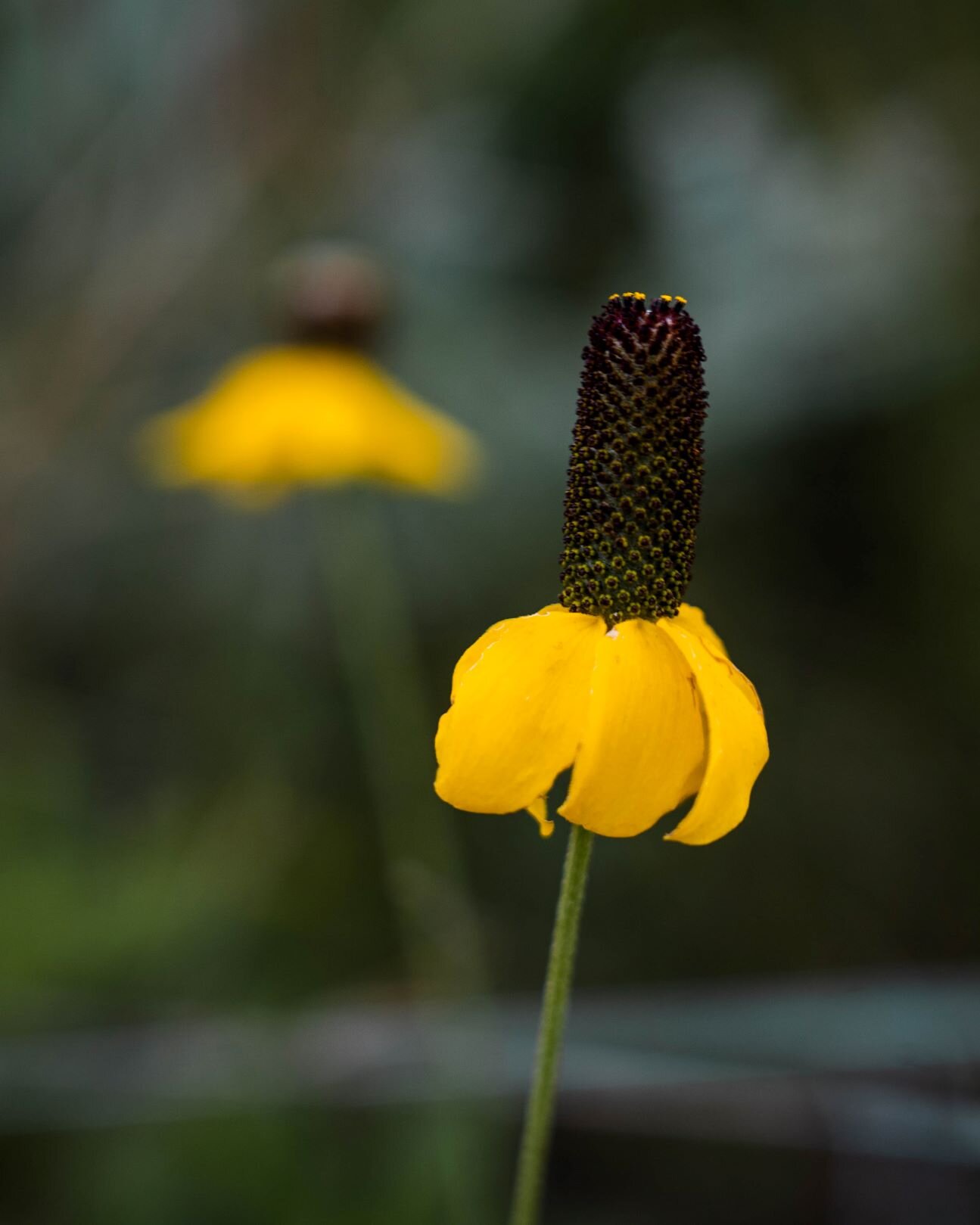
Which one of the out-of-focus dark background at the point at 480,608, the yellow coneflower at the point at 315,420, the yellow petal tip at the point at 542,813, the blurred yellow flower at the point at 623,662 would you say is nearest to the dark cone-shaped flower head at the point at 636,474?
the blurred yellow flower at the point at 623,662

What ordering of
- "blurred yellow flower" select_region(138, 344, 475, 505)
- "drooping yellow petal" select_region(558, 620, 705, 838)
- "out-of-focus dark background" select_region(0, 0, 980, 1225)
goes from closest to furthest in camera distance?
"drooping yellow petal" select_region(558, 620, 705, 838) < "out-of-focus dark background" select_region(0, 0, 980, 1225) < "blurred yellow flower" select_region(138, 344, 475, 505)

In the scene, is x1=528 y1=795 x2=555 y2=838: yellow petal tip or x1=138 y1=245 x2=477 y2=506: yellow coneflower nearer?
x1=528 y1=795 x2=555 y2=838: yellow petal tip

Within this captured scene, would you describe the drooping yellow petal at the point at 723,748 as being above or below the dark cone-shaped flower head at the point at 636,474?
below

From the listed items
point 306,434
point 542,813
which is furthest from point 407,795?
point 542,813

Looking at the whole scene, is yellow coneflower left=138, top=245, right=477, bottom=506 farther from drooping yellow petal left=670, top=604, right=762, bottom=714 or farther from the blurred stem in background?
drooping yellow petal left=670, top=604, right=762, bottom=714

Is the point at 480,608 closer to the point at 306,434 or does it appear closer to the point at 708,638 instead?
the point at 306,434

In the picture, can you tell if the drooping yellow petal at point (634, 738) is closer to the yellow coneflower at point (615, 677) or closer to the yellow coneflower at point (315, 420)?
the yellow coneflower at point (615, 677)

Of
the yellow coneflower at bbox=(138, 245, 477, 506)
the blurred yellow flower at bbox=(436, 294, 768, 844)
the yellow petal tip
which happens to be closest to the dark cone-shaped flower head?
the blurred yellow flower at bbox=(436, 294, 768, 844)
